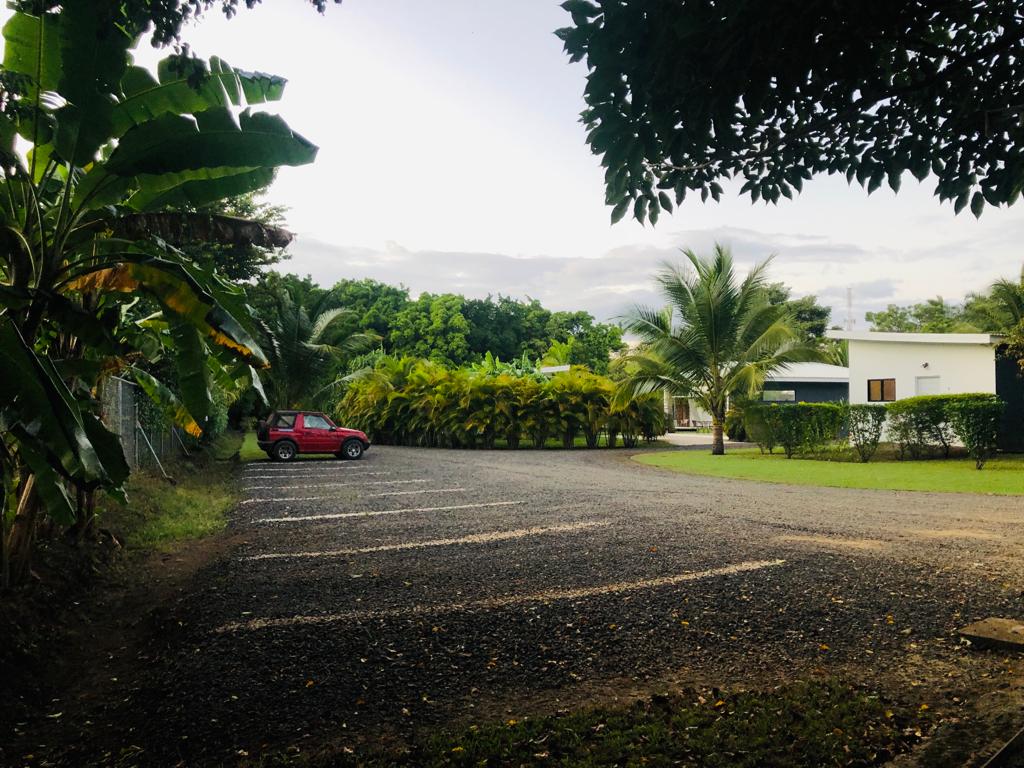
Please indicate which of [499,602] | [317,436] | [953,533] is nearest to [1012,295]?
[953,533]

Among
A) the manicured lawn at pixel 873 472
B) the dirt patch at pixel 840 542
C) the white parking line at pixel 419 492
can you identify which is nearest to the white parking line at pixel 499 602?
the dirt patch at pixel 840 542

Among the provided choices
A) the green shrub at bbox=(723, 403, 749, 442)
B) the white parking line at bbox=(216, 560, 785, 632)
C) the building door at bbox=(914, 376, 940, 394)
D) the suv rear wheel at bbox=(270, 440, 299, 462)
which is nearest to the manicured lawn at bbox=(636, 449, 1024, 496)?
the building door at bbox=(914, 376, 940, 394)

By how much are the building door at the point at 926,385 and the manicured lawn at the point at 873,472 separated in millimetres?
3921

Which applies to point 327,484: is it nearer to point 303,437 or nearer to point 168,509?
point 168,509

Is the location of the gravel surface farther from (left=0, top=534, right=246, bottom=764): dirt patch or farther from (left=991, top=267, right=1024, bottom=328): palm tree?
(left=991, top=267, right=1024, bottom=328): palm tree

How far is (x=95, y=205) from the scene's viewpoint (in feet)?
15.8

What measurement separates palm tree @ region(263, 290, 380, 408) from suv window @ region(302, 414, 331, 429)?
9.73 feet

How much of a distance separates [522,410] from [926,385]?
1283 centimetres

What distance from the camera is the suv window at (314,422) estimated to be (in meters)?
20.7

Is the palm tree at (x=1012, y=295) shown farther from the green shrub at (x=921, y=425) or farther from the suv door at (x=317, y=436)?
the suv door at (x=317, y=436)

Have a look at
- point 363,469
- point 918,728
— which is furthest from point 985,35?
point 363,469

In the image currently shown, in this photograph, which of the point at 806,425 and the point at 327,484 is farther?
the point at 806,425

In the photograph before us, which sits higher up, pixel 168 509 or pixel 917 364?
pixel 917 364

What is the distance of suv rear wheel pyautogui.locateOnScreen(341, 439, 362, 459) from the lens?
21094 millimetres
